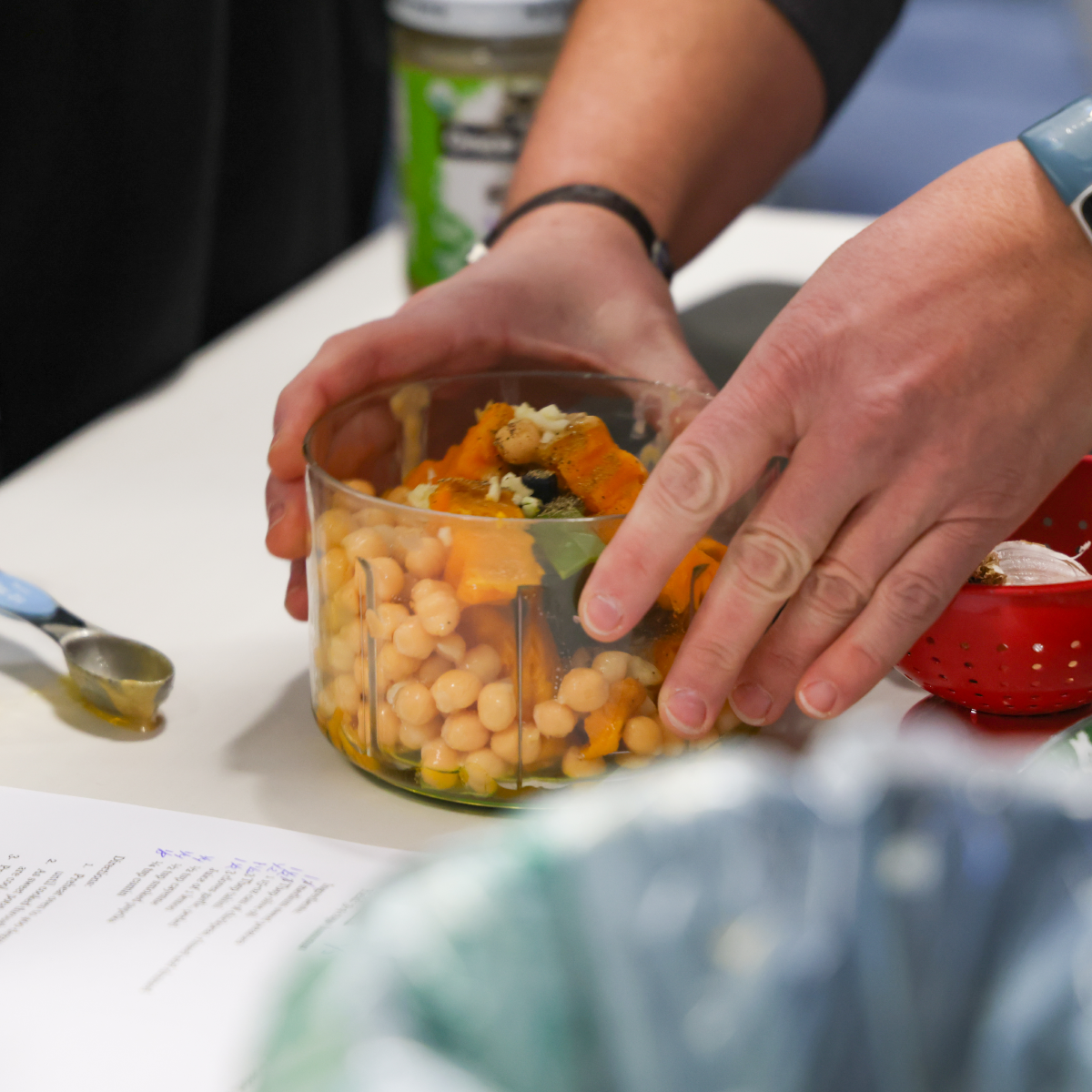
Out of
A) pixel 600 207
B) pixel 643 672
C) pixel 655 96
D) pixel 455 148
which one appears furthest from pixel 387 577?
pixel 455 148

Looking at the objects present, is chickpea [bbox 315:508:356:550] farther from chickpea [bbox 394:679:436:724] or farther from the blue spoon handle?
the blue spoon handle

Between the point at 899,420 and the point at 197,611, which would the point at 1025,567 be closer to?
the point at 899,420

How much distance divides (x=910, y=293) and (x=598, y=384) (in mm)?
184

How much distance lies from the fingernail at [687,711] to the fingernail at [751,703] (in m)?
0.04

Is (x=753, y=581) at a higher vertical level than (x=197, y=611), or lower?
higher

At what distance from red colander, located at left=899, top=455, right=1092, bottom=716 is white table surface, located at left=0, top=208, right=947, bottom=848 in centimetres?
4

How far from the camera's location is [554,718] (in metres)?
0.51

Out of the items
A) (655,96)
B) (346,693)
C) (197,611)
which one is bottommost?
(197,611)

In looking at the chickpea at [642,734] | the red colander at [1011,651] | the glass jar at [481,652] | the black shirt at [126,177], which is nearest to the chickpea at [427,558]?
the glass jar at [481,652]

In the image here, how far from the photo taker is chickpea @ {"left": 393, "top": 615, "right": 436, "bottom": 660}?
0.52 m

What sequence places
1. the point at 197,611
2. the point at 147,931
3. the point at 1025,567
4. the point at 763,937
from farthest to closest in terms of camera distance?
the point at 197,611
the point at 1025,567
the point at 147,931
the point at 763,937

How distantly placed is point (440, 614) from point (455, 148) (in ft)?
2.35

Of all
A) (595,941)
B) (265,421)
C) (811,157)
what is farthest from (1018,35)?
(595,941)

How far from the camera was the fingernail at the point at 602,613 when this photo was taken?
1.64 ft
